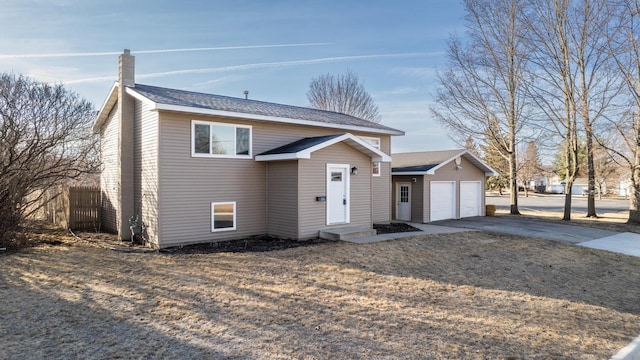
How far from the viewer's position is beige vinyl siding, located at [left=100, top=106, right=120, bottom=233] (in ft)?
43.8

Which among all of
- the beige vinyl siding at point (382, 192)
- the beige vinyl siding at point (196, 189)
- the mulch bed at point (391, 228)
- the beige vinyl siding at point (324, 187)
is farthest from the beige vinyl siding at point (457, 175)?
the beige vinyl siding at point (196, 189)

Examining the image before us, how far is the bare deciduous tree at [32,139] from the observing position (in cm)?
1002

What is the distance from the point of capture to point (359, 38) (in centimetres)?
1861

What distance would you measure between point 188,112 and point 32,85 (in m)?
4.78

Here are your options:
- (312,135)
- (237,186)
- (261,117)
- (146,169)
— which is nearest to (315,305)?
(237,186)

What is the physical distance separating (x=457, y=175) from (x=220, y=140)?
1231 cm

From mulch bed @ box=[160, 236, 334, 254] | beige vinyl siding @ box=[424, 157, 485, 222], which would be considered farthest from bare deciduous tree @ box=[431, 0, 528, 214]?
mulch bed @ box=[160, 236, 334, 254]

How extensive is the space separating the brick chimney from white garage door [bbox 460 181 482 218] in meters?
14.8

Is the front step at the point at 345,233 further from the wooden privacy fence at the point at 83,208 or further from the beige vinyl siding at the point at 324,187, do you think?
the wooden privacy fence at the point at 83,208

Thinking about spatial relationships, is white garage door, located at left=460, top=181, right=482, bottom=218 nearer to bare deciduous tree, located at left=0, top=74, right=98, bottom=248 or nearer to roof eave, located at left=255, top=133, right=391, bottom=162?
roof eave, located at left=255, top=133, right=391, bottom=162

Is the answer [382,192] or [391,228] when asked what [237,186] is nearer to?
[391,228]

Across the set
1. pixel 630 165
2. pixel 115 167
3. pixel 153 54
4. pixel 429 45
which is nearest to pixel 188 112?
pixel 115 167

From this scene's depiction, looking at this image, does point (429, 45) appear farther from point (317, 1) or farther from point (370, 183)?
point (370, 183)

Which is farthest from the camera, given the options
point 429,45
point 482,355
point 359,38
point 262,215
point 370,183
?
point 429,45
